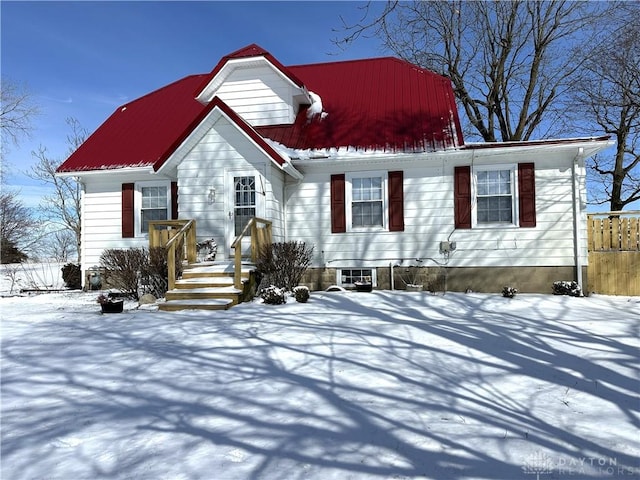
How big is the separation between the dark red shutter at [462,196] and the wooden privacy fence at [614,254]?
3.11 metres

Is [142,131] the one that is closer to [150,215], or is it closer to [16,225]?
[150,215]

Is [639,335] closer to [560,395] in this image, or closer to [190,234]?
[560,395]

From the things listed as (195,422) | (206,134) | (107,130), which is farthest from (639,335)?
(107,130)

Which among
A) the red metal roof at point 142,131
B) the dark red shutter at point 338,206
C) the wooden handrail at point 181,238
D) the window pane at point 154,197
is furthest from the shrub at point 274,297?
the window pane at point 154,197

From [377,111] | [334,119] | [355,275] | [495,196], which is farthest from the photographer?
[334,119]

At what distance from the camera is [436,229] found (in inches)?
414

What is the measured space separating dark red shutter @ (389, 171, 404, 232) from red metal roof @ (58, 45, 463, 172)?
0.83 meters

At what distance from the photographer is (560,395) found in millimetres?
3801

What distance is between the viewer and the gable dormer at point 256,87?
1222 cm

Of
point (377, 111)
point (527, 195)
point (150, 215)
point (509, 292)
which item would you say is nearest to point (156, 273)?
point (150, 215)

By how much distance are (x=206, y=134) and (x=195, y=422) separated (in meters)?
8.54

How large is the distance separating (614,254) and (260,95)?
1095 cm

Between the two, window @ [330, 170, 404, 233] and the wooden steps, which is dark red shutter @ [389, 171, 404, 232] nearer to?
window @ [330, 170, 404, 233]

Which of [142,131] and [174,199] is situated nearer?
[174,199]
